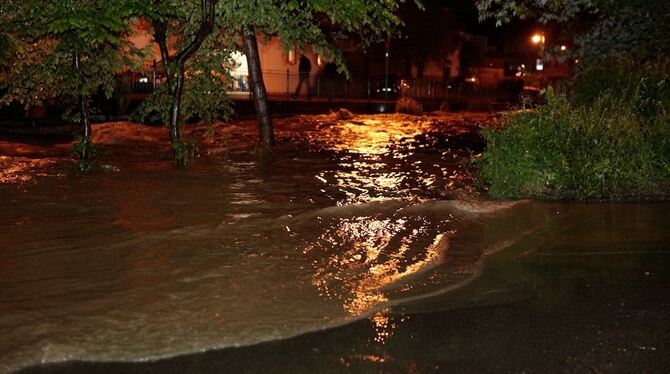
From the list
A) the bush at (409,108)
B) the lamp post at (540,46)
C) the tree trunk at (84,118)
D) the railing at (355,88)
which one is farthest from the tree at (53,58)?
the railing at (355,88)

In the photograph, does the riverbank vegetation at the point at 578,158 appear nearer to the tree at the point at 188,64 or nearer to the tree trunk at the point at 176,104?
the tree at the point at 188,64

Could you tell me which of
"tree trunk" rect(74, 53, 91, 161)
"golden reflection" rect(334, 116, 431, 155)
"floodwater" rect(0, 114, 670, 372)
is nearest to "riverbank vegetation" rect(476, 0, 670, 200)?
"floodwater" rect(0, 114, 670, 372)

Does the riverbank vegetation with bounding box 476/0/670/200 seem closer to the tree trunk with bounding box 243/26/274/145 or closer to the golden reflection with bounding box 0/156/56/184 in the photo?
the golden reflection with bounding box 0/156/56/184

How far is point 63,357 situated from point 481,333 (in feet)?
9.25

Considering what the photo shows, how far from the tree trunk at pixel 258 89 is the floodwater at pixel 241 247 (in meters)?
4.06

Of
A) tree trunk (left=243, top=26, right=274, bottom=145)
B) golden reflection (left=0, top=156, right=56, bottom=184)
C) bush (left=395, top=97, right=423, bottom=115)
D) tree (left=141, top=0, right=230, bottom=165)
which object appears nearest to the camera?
tree (left=141, top=0, right=230, bottom=165)

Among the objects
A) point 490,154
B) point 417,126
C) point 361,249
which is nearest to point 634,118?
point 490,154

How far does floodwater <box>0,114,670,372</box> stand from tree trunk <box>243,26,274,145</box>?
4056 mm

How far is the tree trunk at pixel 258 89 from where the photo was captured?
17141 millimetres

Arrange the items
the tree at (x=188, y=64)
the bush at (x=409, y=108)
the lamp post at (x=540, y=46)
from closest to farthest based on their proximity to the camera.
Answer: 1. the tree at (x=188, y=64)
2. the lamp post at (x=540, y=46)
3. the bush at (x=409, y=108)

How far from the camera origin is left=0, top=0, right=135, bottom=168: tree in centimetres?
1020

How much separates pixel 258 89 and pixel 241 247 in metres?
10.8

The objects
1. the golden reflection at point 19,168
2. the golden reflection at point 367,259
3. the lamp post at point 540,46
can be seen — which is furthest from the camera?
the lamp post at point 540,46

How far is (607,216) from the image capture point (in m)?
8.80
